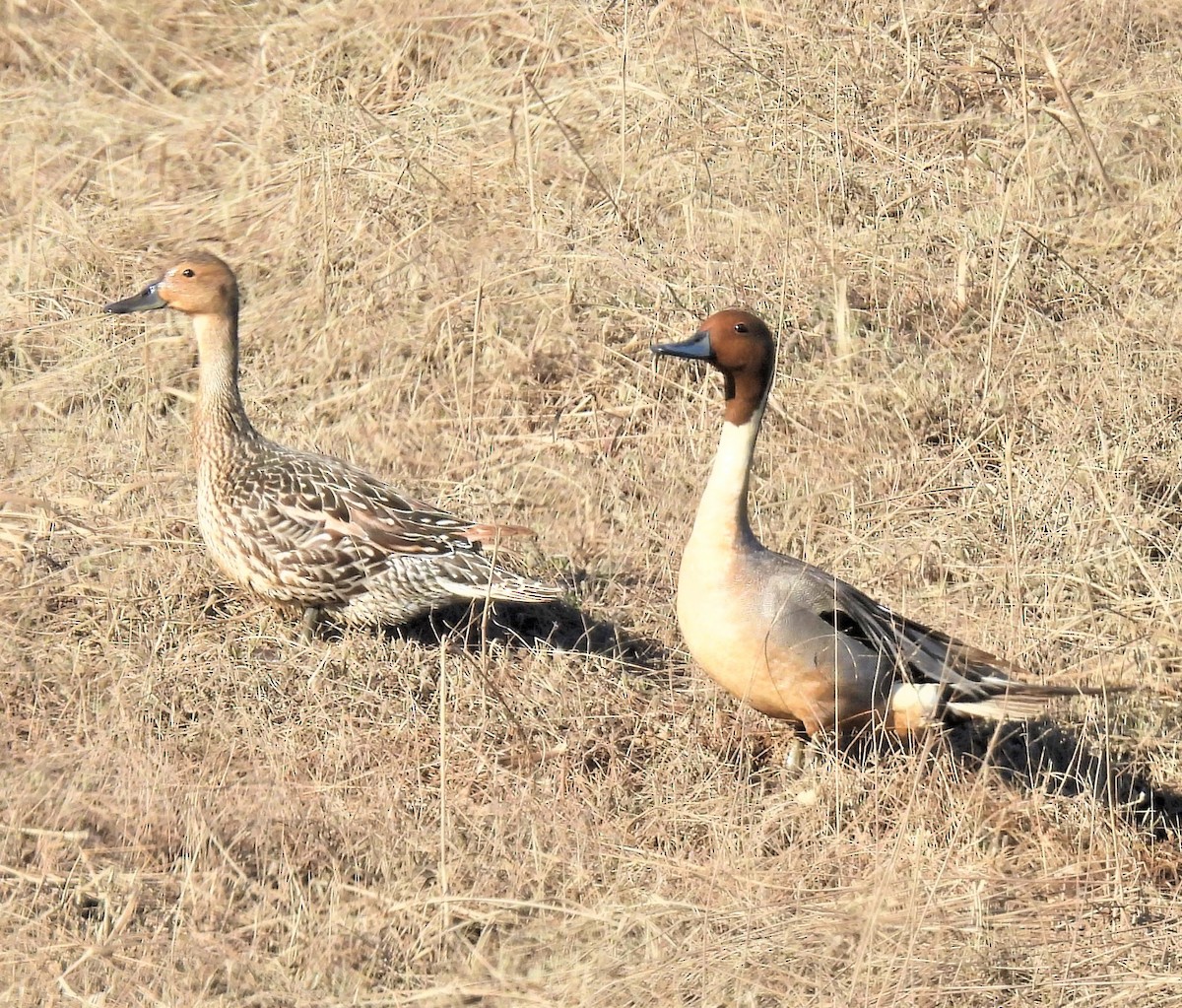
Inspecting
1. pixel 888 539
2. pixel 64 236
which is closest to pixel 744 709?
pixel 888 539

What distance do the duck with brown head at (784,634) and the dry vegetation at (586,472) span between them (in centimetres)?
19

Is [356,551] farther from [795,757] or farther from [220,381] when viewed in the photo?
[795,757]

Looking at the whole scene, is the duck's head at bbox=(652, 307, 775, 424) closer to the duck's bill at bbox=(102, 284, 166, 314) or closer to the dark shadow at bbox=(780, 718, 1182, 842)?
the dark shadow at bbox=(780, 718, 1182, 842)

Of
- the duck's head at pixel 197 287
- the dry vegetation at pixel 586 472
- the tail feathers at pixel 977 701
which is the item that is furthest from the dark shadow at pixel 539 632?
the duck's head at pixel 197 287

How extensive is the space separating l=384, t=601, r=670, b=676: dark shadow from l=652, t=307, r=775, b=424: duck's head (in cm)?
97

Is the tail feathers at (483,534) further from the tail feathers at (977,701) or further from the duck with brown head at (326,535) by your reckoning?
the tail feathers at (977,701)

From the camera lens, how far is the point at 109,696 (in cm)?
483

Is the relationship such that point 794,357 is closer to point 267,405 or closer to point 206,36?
point 267,405

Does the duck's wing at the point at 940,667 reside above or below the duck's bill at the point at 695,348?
below

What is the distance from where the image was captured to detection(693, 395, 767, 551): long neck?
15.0 ft

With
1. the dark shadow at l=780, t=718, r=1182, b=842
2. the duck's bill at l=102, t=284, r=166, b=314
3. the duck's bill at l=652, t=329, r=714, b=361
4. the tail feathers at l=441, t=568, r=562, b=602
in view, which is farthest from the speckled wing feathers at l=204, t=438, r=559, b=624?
the dark shadow at l=780, t=718, r=1182, b=842

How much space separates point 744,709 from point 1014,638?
0.91 meters

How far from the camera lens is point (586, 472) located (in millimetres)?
6270

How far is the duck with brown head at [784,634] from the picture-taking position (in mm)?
4473
